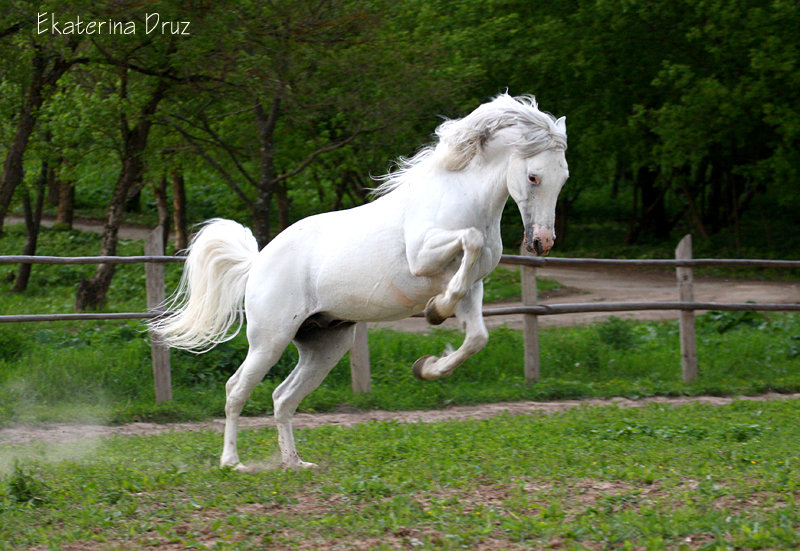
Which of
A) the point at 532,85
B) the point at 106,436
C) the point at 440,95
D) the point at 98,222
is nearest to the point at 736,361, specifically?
the point at 440,95

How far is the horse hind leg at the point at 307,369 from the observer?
20.4 ft

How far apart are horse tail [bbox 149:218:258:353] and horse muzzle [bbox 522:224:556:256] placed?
2218 mm

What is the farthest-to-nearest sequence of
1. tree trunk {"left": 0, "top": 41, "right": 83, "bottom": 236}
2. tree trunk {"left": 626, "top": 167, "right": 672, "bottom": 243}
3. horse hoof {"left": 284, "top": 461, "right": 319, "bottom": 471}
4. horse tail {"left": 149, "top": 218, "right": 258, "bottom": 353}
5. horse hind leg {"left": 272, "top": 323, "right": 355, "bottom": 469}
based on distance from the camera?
tree trunk {"left": 626, "top": 167, "right": 672, "bottom": 243}, tree trunk {"left": 0, "top": 41, "right": 83, "bottom": 236}, horse tail {"left": 149, "top": 218, "right": 258, "bottom": 353}, horse hind leg {"left": 272, "top": 323, "right": 355, "bottom": 469}, horse hoof {"left": 284, "top": 461, "right": 319, "bottom": 471}

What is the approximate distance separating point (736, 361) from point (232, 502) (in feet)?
25.5

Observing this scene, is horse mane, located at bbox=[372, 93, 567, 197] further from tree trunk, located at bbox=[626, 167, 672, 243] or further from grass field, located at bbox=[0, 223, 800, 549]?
tree trunk, located at bbox=[626, 167, 672, 243]

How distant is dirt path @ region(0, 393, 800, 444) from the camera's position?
7914 millimetres

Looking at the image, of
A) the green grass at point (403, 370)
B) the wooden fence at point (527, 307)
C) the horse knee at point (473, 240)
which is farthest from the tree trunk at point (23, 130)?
the horse knee at point (473, 240)

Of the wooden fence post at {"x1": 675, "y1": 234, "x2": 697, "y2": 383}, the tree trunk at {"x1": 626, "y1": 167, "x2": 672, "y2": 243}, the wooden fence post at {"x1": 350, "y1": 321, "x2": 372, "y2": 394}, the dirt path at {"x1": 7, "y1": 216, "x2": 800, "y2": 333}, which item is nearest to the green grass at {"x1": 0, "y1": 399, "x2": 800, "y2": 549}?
the wooden fence post at {"x1": 350, "y1": 321, "x2": 372, "y2": 394}

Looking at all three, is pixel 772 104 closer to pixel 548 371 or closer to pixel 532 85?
pixel 532 85

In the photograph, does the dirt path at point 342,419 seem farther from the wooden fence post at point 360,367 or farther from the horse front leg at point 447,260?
the horse front leg at point 447,260

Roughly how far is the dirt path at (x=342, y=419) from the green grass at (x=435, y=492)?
0.62 m

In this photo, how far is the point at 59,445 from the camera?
24.3 ft

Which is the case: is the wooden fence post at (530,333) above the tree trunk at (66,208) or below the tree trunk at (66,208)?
below

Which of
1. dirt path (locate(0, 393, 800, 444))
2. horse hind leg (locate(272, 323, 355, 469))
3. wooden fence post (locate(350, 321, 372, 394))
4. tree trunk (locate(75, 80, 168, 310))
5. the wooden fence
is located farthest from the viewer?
tree trunk (locate(75, 80, 168, 310))
